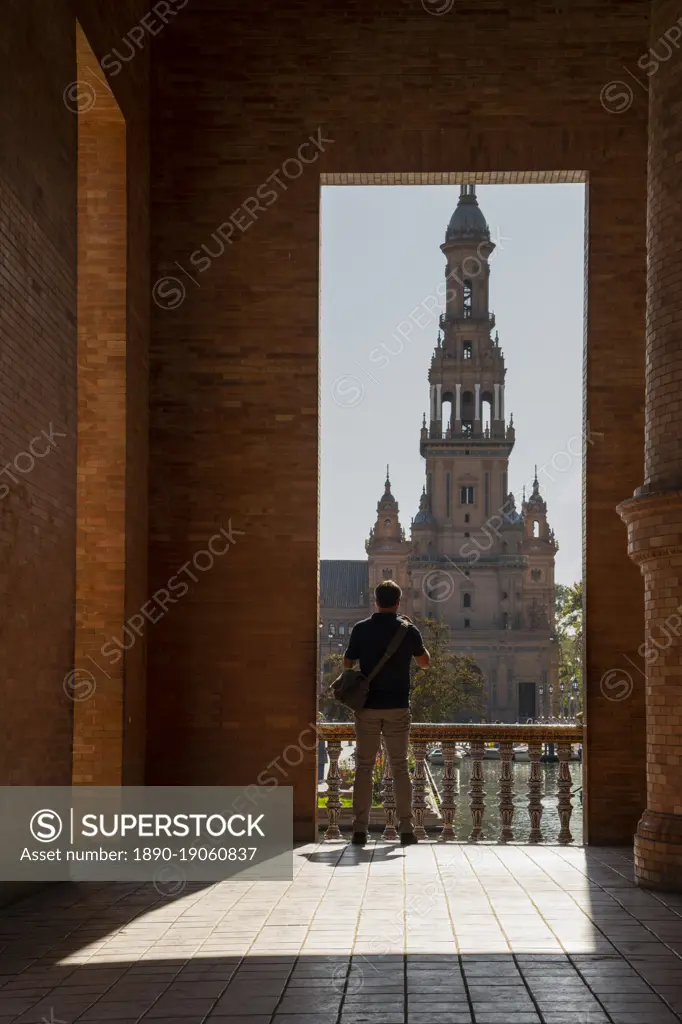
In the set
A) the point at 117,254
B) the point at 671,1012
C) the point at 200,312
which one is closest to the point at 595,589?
the point at 200,312

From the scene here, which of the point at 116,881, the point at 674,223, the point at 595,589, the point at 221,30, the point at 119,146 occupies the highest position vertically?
the point at 221,30

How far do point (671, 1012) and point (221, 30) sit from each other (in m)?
8.76

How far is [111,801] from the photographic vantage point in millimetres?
9461

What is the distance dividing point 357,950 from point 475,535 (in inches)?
2897

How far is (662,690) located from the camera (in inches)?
311

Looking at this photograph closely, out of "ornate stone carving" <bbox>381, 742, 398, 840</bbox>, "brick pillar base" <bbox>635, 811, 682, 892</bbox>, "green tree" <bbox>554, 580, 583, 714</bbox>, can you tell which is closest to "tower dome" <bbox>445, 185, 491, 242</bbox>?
"green tree" <bbox>554, 580, 583, 714</bbox>

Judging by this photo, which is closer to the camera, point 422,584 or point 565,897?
point 565,897

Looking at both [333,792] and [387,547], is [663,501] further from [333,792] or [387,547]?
[387,547]

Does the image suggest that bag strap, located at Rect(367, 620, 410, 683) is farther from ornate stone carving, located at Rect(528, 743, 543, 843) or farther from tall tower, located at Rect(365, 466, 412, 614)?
tall tower, located at Rect(365, 466, 412, 614)

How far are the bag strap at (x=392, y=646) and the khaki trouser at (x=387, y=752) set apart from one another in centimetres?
28

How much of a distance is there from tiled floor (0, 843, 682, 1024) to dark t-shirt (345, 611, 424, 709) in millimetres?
1318

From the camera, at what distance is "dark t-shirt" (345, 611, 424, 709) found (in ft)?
30.2

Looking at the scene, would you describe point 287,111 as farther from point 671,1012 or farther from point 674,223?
point 671,1012

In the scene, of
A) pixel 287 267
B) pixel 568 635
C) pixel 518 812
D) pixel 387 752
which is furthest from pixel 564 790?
pixel 568 635
